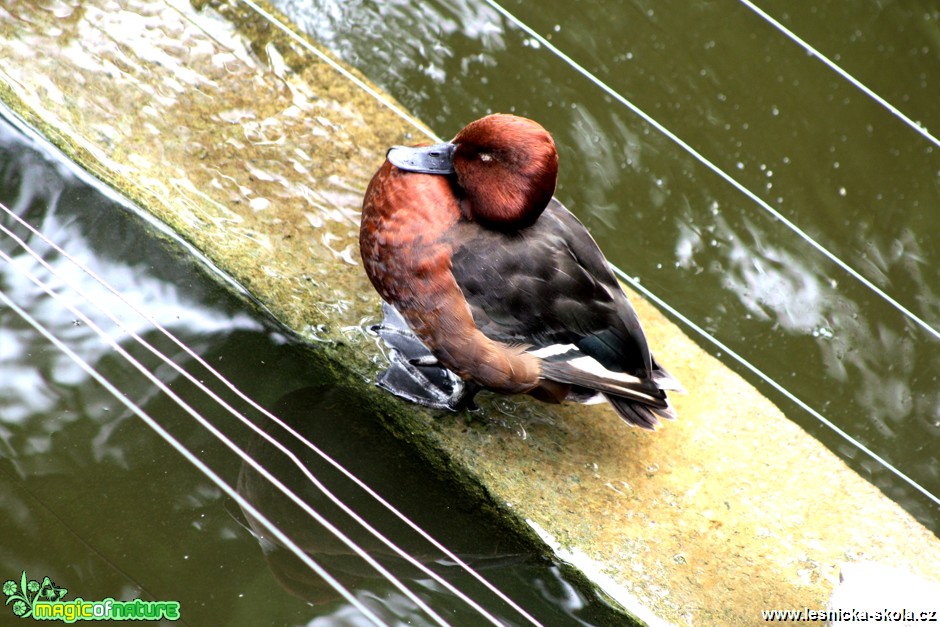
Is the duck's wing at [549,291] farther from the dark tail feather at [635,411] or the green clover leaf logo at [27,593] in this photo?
the green clover leaf logo at [27,593]

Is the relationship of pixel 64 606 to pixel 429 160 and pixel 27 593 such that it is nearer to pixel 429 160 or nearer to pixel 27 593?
pixel 27 593

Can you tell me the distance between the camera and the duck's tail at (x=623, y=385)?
8.21 ft

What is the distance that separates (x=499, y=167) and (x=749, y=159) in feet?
7.06

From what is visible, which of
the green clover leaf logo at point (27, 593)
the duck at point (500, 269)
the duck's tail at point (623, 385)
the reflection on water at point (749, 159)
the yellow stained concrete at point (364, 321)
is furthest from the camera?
the reflection on water at point (749, 159)

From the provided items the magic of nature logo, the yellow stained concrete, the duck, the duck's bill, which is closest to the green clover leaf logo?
the magic of nature logo

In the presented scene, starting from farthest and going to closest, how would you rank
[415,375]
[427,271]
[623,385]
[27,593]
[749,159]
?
[749,159] → [415,375] → [623,385] → [427,271] → [27,593]

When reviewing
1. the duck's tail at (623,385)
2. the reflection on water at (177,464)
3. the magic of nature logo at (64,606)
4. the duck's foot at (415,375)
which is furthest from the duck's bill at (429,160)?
the magic of nature logo at (64,606)

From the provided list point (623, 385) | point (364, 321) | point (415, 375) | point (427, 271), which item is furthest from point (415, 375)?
point (623, 385)

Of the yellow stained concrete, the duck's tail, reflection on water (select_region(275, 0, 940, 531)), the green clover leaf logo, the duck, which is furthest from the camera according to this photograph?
reflection on water (select_region(275, 0, 940, 531))

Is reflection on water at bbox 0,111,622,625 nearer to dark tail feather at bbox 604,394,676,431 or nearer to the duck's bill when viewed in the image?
dark tail feather at bbox 604,394,676,431

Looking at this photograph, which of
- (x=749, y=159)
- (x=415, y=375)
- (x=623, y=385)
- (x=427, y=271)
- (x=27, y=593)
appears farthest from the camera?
(x=749, y=159)

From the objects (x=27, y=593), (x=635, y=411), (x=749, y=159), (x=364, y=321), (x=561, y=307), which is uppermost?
(x=749, y=159)

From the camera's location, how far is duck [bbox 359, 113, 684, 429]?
2328 mm

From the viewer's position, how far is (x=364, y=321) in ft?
9.33
